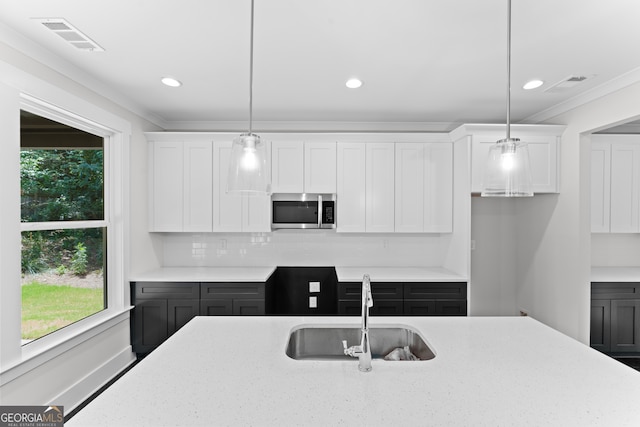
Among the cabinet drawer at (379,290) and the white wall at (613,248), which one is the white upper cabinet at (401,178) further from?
the white wall at (613,248)

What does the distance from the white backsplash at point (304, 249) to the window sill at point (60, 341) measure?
945 millimetres

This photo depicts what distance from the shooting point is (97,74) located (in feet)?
8.36

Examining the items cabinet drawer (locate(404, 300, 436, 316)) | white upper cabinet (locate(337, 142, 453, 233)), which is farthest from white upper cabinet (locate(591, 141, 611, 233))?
cabinet drawer (locate(404, 300, 436, 316))

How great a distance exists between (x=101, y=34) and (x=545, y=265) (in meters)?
4.09

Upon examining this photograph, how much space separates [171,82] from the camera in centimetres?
268

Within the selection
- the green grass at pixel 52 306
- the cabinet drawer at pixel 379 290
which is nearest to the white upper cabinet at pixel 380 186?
the cabinet drawer at pixel 379 290

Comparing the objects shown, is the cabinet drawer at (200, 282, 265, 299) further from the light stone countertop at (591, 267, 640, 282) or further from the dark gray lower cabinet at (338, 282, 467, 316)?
the light stone countertop at (591, 267, 640, 282)

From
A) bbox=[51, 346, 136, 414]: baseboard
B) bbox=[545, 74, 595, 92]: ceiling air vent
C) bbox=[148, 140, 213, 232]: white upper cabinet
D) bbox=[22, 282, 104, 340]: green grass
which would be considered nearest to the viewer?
bbox=[22, 282, 104, 340]: green grass

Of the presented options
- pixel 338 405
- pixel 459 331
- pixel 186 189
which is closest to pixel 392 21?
pixel 459 331

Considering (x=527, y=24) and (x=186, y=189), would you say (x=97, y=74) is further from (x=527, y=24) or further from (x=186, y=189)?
(x=527, y=24)

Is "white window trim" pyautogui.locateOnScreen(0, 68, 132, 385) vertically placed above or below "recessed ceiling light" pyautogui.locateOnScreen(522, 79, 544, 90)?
below

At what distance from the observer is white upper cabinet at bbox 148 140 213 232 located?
3.53 metres

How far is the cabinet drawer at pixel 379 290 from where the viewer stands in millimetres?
3234

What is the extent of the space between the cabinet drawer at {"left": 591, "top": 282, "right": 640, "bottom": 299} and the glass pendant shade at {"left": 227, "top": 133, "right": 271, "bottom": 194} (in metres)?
3.36
